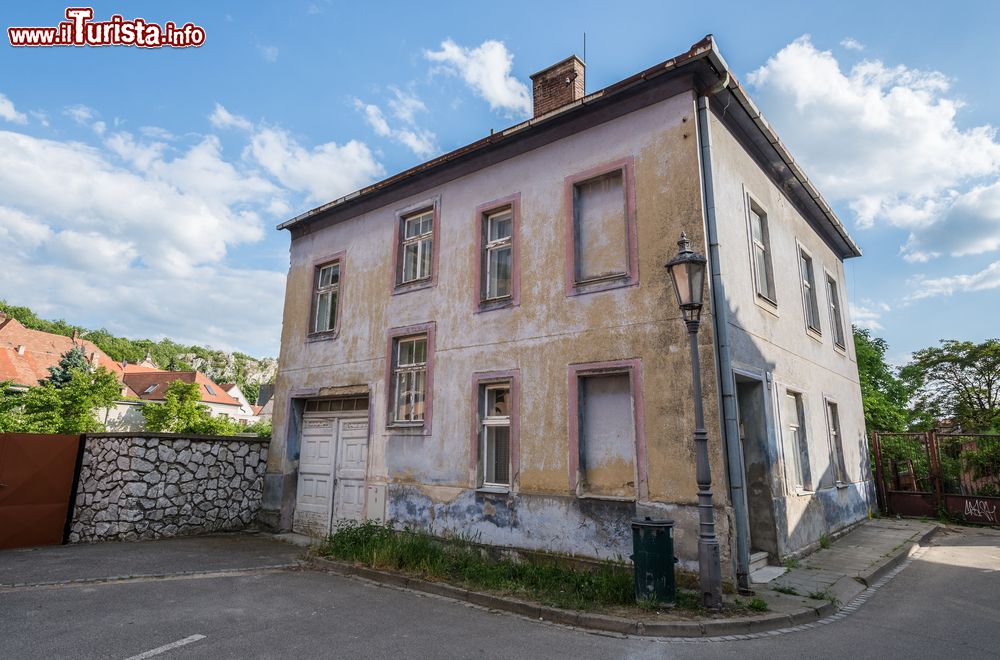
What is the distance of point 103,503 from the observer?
10938 millimetres

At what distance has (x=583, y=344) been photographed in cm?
830

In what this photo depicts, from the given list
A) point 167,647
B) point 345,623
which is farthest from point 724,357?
point 167,647

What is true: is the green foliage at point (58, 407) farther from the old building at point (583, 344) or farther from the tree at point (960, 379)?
the tree at point (960, 379)

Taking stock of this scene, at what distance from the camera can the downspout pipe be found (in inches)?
271

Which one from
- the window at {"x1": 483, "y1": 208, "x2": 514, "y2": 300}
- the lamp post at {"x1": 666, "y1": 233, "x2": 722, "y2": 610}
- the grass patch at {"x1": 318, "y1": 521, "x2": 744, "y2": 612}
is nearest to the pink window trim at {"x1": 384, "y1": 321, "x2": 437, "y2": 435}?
the window at {"x1": 483, "y1": 208, "x2": 514, "y2": 300}

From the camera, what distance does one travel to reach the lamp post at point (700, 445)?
6039 mm

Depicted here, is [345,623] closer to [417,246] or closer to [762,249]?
[417,246]

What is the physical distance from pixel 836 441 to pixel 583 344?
7466 millimetres

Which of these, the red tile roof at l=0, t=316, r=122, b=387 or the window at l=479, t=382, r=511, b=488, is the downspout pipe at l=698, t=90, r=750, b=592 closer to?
the window at l=479, t=382, r=511, b=488

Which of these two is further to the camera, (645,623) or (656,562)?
(656,562)

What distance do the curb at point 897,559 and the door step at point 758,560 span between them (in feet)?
3.74

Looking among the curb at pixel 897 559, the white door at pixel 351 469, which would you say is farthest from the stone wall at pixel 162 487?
the curb at pixel 897 559

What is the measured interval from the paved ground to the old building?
5.30ft

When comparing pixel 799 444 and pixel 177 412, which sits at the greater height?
pixel 177 412
